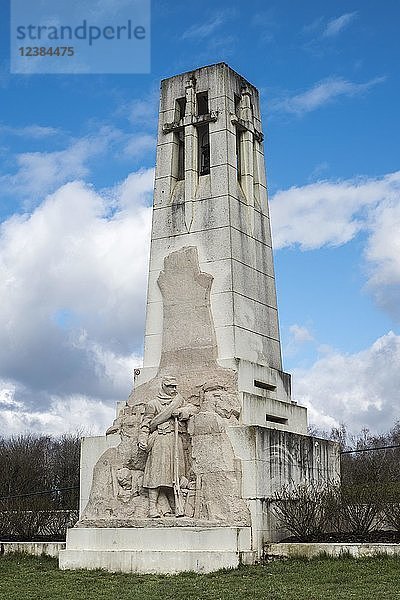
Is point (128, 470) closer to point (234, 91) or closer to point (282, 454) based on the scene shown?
point (282, 454)

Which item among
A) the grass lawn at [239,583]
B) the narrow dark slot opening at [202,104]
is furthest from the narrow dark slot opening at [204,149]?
the grass lawn at [239,583]

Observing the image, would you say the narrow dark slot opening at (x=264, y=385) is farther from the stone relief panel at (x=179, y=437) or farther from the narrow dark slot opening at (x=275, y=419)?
the stone relief panel at (x=179, y=437)

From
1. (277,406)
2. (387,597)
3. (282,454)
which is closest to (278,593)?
(387,597)

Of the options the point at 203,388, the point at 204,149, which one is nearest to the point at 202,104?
the point at 204,149

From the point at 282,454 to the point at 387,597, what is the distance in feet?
19.7

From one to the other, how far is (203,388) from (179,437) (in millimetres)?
1322

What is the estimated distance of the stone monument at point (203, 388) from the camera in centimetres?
1722

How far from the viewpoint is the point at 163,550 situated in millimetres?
16750

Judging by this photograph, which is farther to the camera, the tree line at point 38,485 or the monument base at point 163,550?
the tree line at point 38,485

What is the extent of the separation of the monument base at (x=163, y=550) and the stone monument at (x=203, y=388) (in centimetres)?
3

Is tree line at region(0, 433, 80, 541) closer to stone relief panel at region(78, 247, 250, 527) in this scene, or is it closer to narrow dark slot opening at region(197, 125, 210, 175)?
stone relief panel at region(78, 247, 250, 527)

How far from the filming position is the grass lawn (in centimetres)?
1338

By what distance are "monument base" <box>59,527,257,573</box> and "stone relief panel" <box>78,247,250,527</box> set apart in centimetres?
29

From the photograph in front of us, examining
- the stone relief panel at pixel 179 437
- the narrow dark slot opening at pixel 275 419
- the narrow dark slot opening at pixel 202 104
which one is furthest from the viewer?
the narrow dark slot opening at pixel 202 104
